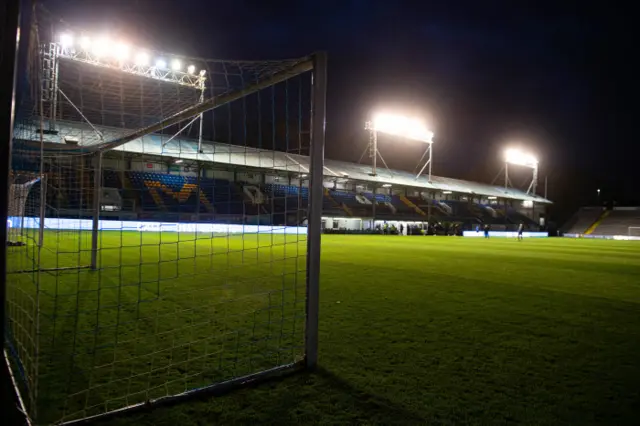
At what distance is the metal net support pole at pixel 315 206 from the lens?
325 centimetres

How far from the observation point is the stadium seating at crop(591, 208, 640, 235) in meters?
49.1

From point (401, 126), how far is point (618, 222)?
32677 mm

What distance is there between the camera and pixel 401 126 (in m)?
40.7

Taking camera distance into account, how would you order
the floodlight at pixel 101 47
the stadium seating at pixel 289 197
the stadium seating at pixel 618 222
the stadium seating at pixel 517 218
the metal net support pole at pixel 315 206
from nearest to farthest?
the metal net support pole at pixel 315 206
the stadium seating at pixel 289 197
the floodlight at pixel 101 47
the stadium seating at pixel 618 222
the stadium seating at pixel 517 218

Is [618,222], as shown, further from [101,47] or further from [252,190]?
[101,47]

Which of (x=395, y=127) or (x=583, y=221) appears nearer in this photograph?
(x=395, y=127)

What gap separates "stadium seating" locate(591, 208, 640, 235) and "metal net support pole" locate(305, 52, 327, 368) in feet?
186

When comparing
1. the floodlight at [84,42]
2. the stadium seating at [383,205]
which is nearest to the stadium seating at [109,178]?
the floodlight at [84,42]

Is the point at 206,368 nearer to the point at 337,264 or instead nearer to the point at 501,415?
the point at 501,415

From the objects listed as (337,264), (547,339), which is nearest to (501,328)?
(547,339)

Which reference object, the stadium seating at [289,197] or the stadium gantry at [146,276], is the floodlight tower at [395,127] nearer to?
the stadium seating at [289,197]

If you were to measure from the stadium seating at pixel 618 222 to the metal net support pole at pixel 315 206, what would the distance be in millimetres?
56675

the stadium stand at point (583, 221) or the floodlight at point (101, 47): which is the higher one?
the floodlight at point (101, 47)

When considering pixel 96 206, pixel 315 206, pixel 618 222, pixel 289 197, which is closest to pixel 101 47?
pixel 96 206
